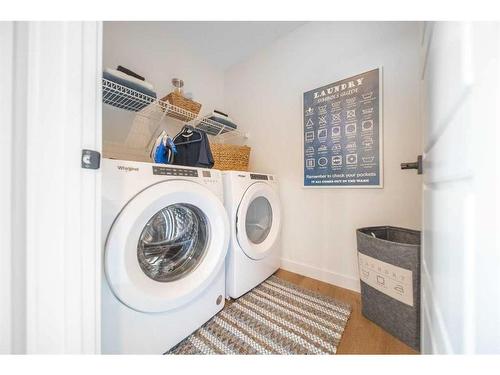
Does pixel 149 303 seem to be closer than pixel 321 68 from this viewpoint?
Yes

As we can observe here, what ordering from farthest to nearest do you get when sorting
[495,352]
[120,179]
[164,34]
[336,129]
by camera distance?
[164,34], [336,129], [120,179], [495,352]

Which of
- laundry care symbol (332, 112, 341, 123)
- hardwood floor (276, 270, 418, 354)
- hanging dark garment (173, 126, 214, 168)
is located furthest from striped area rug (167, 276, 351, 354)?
laundry care symbol (332, 112, 341, 123)

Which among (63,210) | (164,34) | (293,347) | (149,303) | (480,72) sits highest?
(164,34)

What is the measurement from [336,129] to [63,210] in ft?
4.61

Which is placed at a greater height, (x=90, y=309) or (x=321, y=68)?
(x=321, y=68)

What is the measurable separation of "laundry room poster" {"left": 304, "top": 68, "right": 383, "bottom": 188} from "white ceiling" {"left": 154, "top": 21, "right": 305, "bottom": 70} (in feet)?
2.09

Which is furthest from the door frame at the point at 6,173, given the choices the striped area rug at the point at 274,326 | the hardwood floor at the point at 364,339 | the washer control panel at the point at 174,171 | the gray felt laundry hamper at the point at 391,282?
the gray felt laundry hamper at the point at 391,282

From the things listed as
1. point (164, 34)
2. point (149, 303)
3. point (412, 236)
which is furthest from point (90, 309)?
point (164, 34)

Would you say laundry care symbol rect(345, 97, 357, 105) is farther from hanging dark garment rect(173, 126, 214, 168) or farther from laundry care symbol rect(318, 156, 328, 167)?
hanging dark garment rect(173, 126, 214, 168)

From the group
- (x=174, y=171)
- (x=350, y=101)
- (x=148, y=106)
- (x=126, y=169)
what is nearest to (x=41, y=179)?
(x=126, y=169)

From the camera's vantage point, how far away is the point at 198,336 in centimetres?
83

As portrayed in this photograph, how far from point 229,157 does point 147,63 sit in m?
0.98

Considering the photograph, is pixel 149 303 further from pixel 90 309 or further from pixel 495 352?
pixel 495 352

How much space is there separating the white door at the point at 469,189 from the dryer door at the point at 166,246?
76cm
